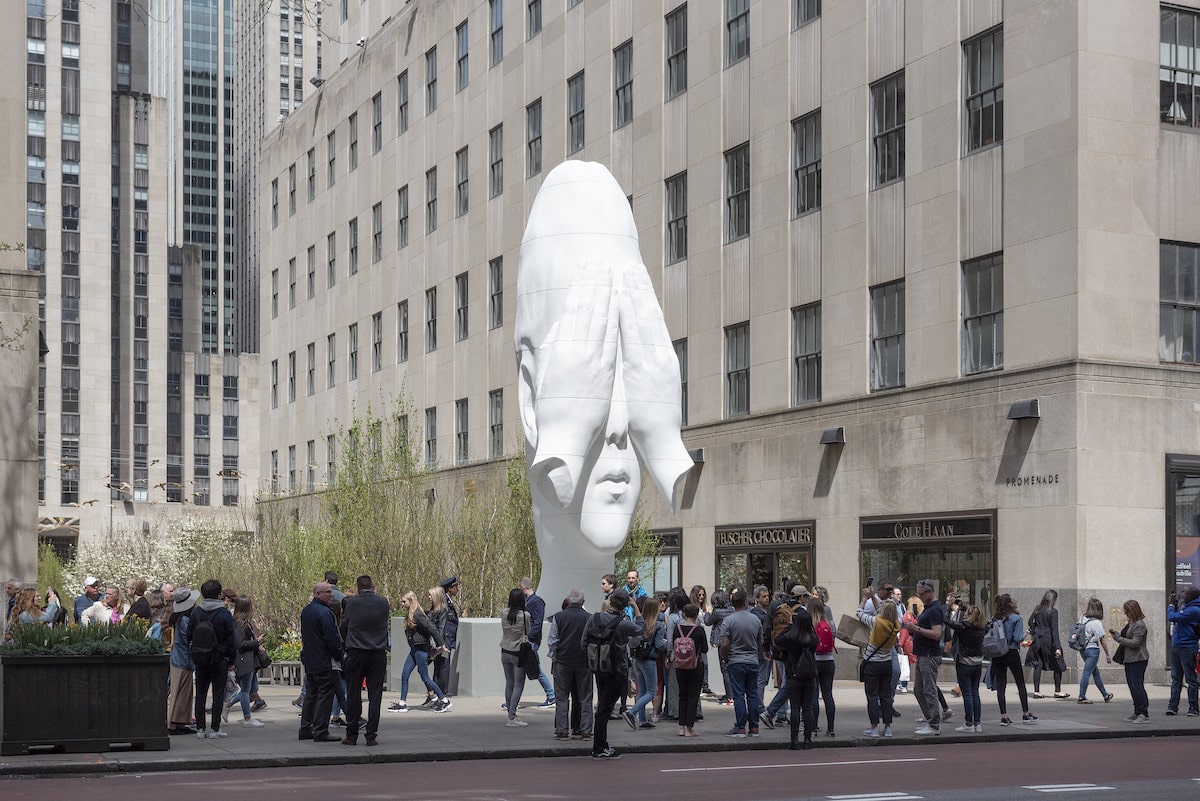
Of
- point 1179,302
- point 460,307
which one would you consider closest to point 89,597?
point 1179,302

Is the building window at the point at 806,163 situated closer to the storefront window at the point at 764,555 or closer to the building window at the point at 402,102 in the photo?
the storefront window at the point at 764,555

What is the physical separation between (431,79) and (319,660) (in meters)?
41.3

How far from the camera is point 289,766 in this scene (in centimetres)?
1633

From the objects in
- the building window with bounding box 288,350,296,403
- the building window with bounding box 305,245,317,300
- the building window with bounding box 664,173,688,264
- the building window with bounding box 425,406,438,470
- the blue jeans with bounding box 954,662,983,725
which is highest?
the building window with bounding box 305,245,317,300

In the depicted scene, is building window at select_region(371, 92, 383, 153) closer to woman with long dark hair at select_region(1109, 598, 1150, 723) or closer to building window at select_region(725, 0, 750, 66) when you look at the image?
building window at select_region(725, 0, 750, 66)

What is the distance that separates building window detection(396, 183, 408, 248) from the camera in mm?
57906

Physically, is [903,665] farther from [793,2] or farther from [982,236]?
[793,2]

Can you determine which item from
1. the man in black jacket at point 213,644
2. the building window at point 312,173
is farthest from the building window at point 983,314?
the building window at point 312,173

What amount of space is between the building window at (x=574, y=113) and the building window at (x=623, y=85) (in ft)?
7.21

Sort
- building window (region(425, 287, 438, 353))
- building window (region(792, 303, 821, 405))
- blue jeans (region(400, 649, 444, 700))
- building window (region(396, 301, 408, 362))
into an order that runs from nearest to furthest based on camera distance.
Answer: blue jeans (region(400, 649, 444, 700)) < building window (region(792, 303, 821, 405)) < building window (region(425, 287, 438, 353)) < building window (region(396, 301, 408, 362))

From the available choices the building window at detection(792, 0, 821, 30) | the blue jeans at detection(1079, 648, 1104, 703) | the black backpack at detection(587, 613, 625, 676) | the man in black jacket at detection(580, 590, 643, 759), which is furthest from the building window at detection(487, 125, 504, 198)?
the black backpack at detection(587, 613, 625, 676)

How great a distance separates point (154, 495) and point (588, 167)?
126 m

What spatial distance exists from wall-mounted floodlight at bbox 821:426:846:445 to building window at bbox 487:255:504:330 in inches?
709

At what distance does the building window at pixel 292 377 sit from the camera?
231 feet
